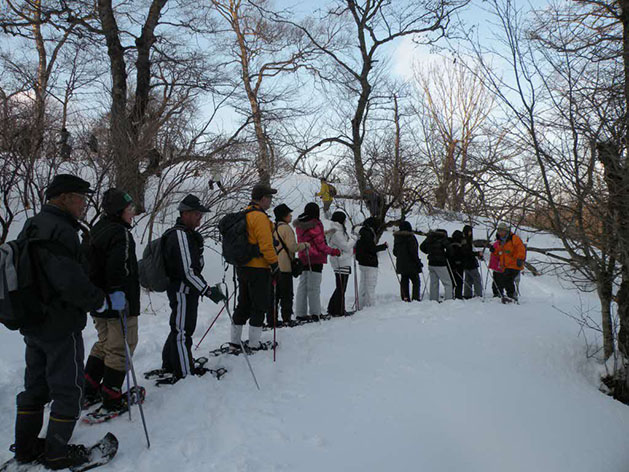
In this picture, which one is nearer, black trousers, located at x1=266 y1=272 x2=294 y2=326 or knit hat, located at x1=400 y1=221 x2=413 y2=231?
black trousers, located at x1=266 y1=272 x2=294 y2=326

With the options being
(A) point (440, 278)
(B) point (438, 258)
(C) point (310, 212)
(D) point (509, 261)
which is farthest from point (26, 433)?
(D) point (509, 261)

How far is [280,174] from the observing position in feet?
32.4

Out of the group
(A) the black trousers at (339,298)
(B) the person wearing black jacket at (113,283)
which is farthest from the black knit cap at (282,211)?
(B) the person wearing black jacket at (113,283)

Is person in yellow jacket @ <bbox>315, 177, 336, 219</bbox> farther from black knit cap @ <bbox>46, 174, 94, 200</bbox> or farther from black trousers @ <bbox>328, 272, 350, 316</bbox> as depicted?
black knit cap @ <bbox>46, 174, 94, 200</bbox>

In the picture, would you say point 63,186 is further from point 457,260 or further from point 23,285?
point 457,260

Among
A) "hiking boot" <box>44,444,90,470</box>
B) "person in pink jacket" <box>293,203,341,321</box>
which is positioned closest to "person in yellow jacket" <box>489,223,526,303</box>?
"person in pink jacket" <box>293,203,341,321</box>

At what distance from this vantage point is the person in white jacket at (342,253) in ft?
23.2

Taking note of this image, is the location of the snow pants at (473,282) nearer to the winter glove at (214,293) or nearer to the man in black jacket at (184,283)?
the winter glove at (214,293)

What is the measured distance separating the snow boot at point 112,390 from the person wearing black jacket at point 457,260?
24.3 ft

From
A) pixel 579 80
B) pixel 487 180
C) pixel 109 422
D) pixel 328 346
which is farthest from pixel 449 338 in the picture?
pixel 109 422

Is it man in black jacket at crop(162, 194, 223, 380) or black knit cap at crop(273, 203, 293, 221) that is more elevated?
black knit cap at crop(273, 203, 293, 221)

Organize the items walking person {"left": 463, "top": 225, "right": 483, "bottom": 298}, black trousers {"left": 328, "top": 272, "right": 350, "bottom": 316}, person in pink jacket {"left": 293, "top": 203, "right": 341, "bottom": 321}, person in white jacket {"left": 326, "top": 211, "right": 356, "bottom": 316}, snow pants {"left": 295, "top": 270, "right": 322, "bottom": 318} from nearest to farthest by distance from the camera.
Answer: person in pink jacket {"left": 293, "top": 203, "right": 341, "bottom": 321}, snow pants {"left": 295, "top": 270, "right": 322, "bottom": 318}, person in white jacket {"left": 326, "top": 211, "right": 356, "bottom": 316}, black trousers {"left": 328, "top": 272, "right": 350, "bottom": 316}, walking person {"left": 463, "top": 225, "right": 483, "bottom": 298}

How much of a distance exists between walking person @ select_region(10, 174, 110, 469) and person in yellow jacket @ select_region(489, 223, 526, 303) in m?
7.54

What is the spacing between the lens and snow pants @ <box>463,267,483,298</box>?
30.9 feet
